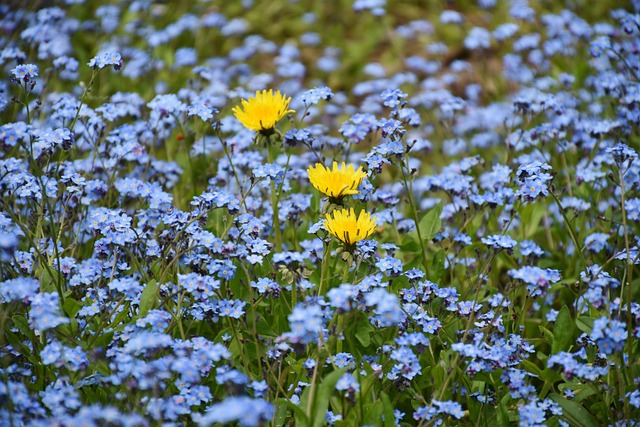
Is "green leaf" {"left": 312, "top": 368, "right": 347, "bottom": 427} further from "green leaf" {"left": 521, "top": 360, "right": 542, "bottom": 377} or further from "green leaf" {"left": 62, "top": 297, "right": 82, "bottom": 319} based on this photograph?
"green leaf" {"left": 62, "top": 297, "right": 82, "bottom": 319}

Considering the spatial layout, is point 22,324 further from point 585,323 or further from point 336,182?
point 585,323

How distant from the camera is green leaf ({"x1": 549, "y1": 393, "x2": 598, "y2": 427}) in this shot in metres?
3.09

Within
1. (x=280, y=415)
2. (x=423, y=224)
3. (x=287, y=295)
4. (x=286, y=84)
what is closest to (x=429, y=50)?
(x=286, y=84)

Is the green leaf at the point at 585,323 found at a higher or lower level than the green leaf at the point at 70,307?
lower

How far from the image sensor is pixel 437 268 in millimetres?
3848

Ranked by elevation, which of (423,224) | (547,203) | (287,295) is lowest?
(287,295)

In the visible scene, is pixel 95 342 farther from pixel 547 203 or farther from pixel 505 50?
pixel 505 50

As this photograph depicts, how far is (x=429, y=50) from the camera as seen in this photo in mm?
7504

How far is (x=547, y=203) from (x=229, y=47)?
4.31 metres

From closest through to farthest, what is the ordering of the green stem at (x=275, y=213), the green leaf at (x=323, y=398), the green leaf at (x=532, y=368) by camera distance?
the green leaf at (x=323, y=398)
the green leaf at (x=532, y=368)
the green stem at (x=275, y=213)

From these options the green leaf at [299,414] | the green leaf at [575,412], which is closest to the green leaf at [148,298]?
the green leaf at [299,414]

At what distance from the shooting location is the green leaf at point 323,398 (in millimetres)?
2805

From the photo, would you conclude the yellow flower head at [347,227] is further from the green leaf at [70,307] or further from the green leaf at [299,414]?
the green leaf at [70,307]

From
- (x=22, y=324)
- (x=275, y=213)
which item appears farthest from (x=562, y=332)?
(x=22, y=324)
